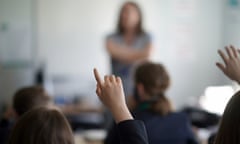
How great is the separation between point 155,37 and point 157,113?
2.43 m

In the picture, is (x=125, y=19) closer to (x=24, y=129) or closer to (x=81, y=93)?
(x=81, y=93)

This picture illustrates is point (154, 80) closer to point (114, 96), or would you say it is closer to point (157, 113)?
point (157, 113)

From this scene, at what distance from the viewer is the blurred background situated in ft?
14.1

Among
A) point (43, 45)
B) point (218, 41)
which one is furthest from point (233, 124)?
point (218, 41)

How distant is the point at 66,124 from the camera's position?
1.30 meters

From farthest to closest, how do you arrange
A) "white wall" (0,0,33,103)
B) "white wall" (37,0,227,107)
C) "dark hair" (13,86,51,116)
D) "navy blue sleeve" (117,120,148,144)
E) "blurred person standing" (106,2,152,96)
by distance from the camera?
"white wall" (37,0,227,107) < "white wall" (0,0,33,103) < "blurred person standing" (106,2,152,96) < "dark hair" (13,86,51,116) < "navy blue sleeve" (117,120,148,144)

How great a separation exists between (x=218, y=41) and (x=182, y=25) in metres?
0.43

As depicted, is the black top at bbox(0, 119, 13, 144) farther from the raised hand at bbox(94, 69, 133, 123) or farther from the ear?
the raised hand at bbox(94, 69, 133, 123)

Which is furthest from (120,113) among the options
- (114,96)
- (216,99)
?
(216,99)

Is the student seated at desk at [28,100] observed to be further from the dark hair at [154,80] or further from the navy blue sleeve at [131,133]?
the navy blue sleeve at [131,133]

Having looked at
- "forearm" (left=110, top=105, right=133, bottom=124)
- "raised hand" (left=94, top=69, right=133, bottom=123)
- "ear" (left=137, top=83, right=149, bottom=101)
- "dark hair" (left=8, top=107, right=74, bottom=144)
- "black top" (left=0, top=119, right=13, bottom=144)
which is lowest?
"black top" (left=0, top=119, right=13, bottom=144)

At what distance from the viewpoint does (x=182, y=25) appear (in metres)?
4.77

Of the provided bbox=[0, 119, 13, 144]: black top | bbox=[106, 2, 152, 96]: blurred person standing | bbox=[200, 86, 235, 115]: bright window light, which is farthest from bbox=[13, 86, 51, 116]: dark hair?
bbox=[200, 86, 235, 115]: bright window light

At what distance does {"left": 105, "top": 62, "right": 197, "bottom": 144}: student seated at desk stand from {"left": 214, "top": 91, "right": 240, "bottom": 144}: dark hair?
102 centimetres
